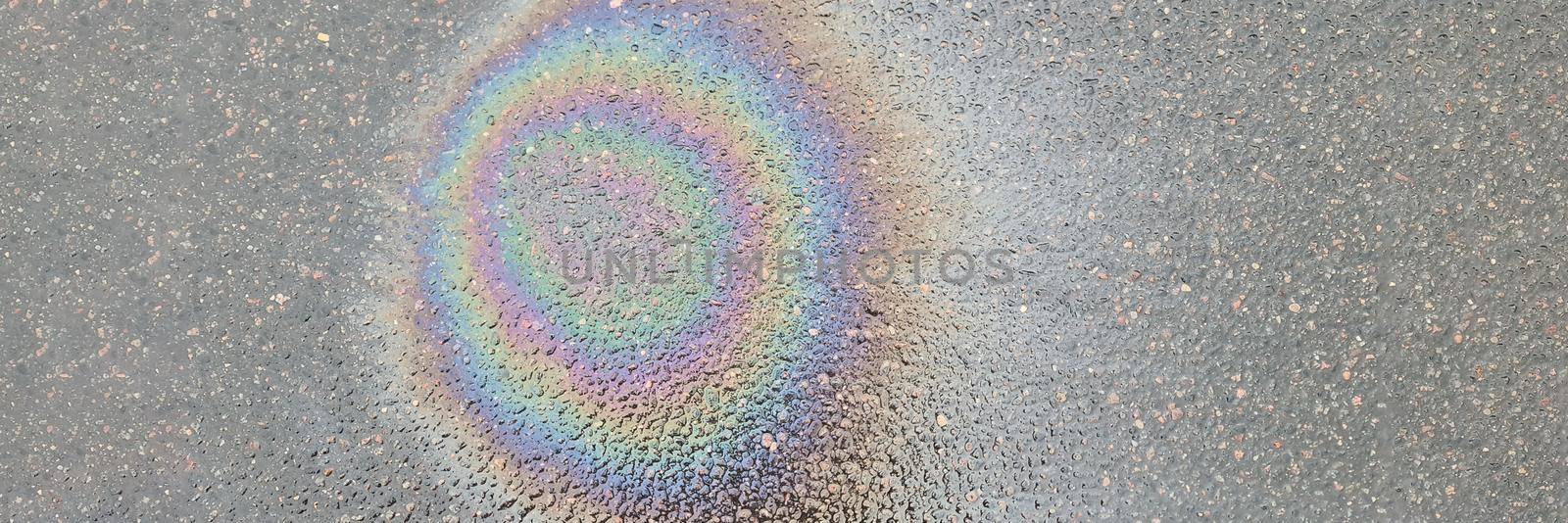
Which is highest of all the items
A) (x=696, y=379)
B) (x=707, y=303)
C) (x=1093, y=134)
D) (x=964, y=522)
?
(x=1093, y=134)

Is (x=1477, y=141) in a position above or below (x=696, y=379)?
above

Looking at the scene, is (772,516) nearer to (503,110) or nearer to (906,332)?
(906,332)

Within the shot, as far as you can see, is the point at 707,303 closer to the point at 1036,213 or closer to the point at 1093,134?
the point at 1036,213

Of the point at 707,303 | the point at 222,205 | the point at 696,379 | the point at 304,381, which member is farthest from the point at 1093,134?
the point at 222,205

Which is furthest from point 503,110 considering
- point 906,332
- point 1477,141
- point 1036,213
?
point 1477,141

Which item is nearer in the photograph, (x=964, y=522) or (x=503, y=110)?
(x=964, y=522)

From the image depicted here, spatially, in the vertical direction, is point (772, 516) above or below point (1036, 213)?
below
